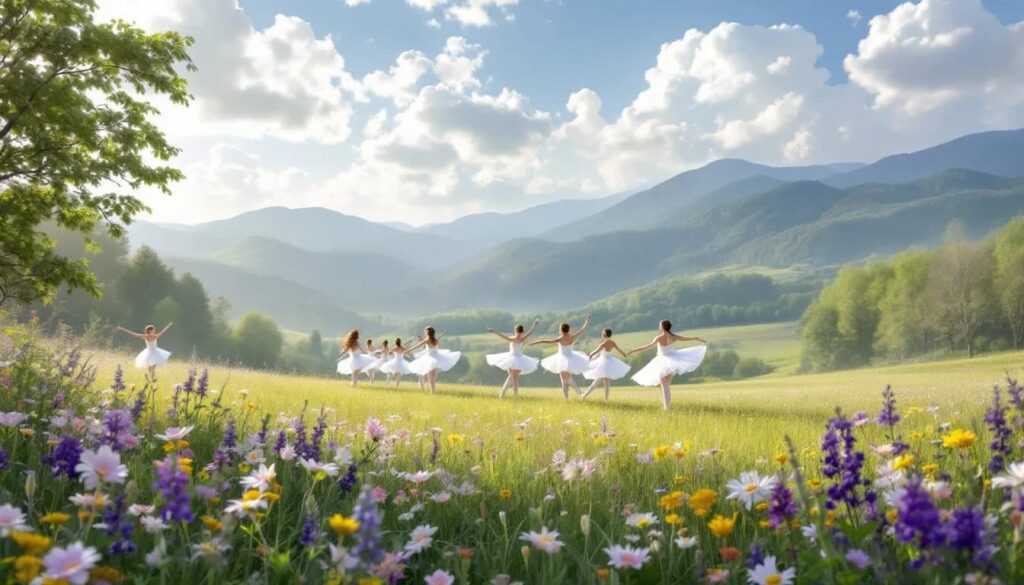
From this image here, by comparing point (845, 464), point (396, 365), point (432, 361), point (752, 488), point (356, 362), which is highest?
point (845, 464)

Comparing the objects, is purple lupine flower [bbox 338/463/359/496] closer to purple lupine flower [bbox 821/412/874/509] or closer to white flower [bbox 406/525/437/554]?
white flower [bbox 406/525/437/554]

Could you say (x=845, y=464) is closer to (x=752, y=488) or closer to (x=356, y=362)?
(x=752, y=488)

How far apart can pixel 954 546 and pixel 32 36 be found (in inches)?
764

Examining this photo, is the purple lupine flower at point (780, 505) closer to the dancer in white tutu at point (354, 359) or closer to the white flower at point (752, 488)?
the white flower at point (752, 488)

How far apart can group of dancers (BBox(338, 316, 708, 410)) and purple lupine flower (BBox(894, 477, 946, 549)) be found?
43.3 feet

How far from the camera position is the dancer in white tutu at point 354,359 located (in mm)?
26500

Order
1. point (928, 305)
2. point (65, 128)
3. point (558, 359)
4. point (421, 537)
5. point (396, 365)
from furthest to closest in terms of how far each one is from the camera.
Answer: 1. point (928, 305)
2. point (396, 365)
3. point (558, 359)
4. point (65, 128)
5. point (421, 537)

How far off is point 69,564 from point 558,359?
2048 cm

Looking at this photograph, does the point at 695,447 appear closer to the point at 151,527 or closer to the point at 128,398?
the point at 151,527

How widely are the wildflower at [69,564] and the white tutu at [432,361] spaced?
73.0 feet

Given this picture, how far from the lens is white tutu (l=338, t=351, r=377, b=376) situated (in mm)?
26550

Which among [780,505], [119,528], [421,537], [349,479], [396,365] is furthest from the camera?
[396,365]

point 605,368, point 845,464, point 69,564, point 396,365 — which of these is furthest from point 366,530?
point 396,365

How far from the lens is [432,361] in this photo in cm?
2419
